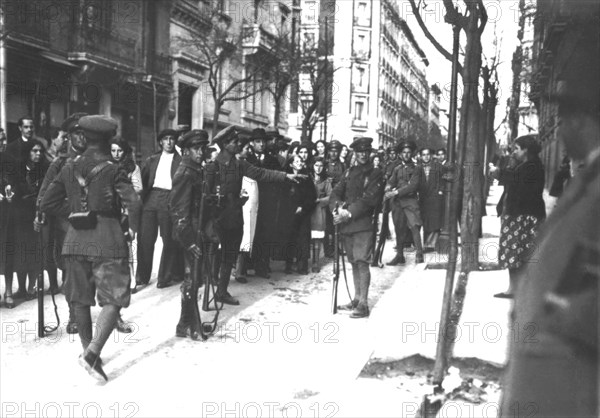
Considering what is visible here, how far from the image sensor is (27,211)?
8141 millimetres

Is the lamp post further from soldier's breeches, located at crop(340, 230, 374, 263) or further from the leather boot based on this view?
soldier's breeches, located at crop(340, 230, 374, 263)

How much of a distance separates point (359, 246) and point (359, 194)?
0.58 meters

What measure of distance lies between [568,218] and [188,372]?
15.3ft

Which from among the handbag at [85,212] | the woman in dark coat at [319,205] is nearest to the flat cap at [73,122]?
the handbag at [85,212]

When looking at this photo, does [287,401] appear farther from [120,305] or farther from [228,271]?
[228,271]

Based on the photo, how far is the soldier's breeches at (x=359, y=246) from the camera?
776 centimetres

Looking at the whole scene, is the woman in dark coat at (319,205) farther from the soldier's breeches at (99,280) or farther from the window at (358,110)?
the window at (358,110)

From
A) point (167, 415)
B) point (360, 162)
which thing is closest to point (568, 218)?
point (167, 415)

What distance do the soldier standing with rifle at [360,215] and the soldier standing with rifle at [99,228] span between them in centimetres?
292

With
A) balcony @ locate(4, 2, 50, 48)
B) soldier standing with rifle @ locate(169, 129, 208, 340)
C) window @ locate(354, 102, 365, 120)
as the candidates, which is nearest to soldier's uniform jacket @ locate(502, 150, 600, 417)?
soldier standing with rifle @ locate(169, 129, 208, 340)

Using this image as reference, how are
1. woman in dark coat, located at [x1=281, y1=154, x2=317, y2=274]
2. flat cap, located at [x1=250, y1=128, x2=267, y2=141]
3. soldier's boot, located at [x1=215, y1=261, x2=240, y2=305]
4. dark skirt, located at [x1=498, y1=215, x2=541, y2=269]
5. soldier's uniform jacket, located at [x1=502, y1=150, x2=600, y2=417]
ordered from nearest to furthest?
soldier's uniform jacket, located at [x1=502, y1=150, x2=600, y2=417] < dark skirt, located at [x1=498, y1=215, x2=541, y2=269] < soldier's boot, located at [x1=215, y1=261, x2=240, y2=305] < flat cap, located at [x1=250, y1=128, x2=267, y2=141] < woman in dark coat, located at [x1=281, y1=154, x2=317, y2=274]

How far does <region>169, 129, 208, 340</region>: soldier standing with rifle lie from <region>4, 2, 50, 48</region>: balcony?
38.7 feet

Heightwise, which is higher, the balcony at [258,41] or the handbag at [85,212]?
the balcony at [258,41]

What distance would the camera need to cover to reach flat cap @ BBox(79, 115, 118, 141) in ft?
17.6
